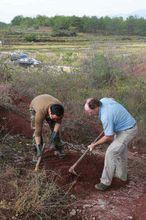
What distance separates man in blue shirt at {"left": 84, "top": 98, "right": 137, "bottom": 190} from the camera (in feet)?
22.6

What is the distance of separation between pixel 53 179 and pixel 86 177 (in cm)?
68

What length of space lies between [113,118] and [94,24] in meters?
57.8

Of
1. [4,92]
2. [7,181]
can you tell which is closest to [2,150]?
[7,181]

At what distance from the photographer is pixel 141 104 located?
12688 millimetres

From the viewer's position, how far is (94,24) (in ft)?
208

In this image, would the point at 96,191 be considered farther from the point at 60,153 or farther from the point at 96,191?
the point at 60,153

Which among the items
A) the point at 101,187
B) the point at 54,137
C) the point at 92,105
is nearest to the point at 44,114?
the point at 54,137

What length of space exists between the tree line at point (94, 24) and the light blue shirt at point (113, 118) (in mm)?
53564

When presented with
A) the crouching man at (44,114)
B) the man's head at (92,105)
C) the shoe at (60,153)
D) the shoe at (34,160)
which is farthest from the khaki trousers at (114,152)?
the shoe at (34,160)

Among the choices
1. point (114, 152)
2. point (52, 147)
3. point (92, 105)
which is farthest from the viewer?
point (52, 147)

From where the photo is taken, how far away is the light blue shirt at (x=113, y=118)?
22.6ft

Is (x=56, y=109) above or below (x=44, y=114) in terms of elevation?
above

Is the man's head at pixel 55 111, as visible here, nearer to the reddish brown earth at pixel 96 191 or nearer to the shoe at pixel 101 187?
the reddish brown earth at pixel 96 191

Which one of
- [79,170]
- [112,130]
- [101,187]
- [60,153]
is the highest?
[112,130]
